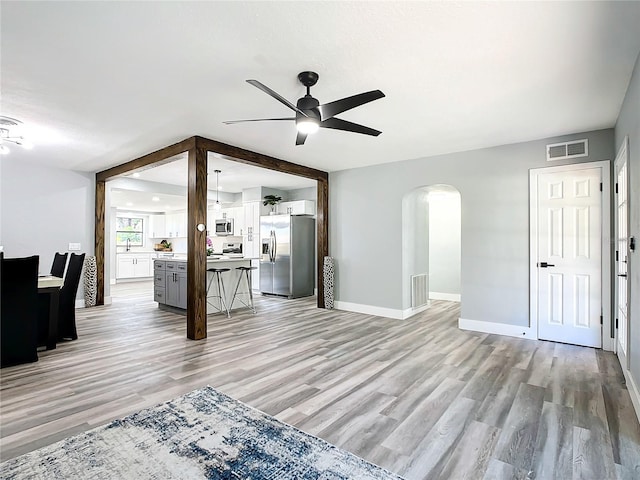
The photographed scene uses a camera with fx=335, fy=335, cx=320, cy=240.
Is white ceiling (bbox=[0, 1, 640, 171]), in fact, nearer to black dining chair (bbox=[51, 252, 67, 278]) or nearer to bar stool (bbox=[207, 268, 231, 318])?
black dining chair (bbox=[51, 252, 67, 278])

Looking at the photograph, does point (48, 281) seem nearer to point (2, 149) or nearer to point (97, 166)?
point (2, 149)

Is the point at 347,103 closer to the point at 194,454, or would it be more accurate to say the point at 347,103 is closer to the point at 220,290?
the point at 194,454

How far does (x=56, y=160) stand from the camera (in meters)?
5.59

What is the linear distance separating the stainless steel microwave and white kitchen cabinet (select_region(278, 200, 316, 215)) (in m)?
1.58

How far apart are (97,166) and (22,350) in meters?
3.77

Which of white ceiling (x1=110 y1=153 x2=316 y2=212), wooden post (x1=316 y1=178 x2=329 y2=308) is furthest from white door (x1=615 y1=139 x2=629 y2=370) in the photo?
white ceiling (x1=110 y1=153 x2=316 y2=212)

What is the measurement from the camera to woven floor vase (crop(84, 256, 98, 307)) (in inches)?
249

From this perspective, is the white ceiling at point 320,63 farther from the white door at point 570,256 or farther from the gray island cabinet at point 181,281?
the gray island cabinet at point 181,281

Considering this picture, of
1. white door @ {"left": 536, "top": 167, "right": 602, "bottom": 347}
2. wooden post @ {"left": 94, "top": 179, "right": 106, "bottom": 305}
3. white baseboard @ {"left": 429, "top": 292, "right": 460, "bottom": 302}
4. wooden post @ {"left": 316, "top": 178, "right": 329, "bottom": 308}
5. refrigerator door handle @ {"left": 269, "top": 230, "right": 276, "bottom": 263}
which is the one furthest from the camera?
refrigerator door handle @ {"left": 269, "top": 230, "right": 276, "bottom": 263}

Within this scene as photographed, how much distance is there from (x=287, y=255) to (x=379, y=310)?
8.51 feet

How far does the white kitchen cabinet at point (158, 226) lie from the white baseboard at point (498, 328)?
1011 centimetres

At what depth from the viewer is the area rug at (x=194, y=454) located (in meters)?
1.76

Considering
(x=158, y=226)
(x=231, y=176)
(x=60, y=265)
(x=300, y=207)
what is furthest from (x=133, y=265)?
(x=60, y=265)

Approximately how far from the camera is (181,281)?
5.73m
